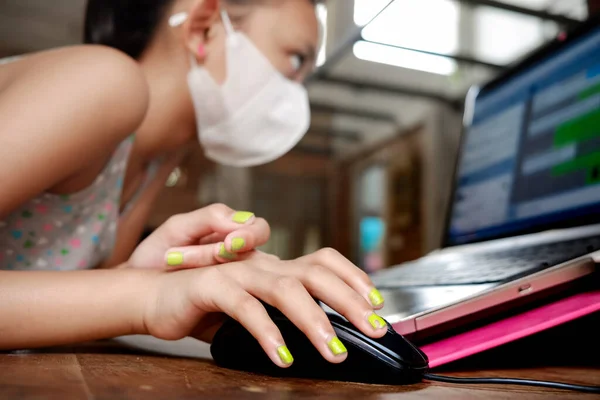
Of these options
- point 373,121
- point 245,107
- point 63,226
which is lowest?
point 373,121

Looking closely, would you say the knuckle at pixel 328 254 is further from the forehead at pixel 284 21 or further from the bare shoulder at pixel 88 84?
the forehead at pixel 284 21

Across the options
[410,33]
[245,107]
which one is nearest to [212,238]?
[245,107]

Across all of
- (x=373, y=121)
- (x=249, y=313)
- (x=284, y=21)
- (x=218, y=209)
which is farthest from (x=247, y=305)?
(x=373, y=121)

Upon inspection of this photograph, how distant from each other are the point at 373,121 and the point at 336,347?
369 cm

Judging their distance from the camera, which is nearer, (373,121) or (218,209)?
(218,209)

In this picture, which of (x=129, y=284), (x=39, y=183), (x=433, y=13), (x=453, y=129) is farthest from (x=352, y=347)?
(x=453, y=129)

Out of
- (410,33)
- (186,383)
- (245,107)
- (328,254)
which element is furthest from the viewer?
(410,33)

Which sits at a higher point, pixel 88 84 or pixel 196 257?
pixel 88 84

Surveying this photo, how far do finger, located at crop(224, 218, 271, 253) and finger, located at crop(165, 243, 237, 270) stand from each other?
0.04 ft

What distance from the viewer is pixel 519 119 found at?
75 cm

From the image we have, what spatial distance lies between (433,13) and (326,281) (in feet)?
6.53

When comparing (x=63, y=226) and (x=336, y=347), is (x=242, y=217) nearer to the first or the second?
(x=336, y=347)

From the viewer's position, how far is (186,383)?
255 mm

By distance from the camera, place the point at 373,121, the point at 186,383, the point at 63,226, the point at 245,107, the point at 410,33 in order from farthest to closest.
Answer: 1. the point at 373,121
2. the point at 410,33
3. the point at 245,107
4. the point at 63,226
5. the point at 186,383
